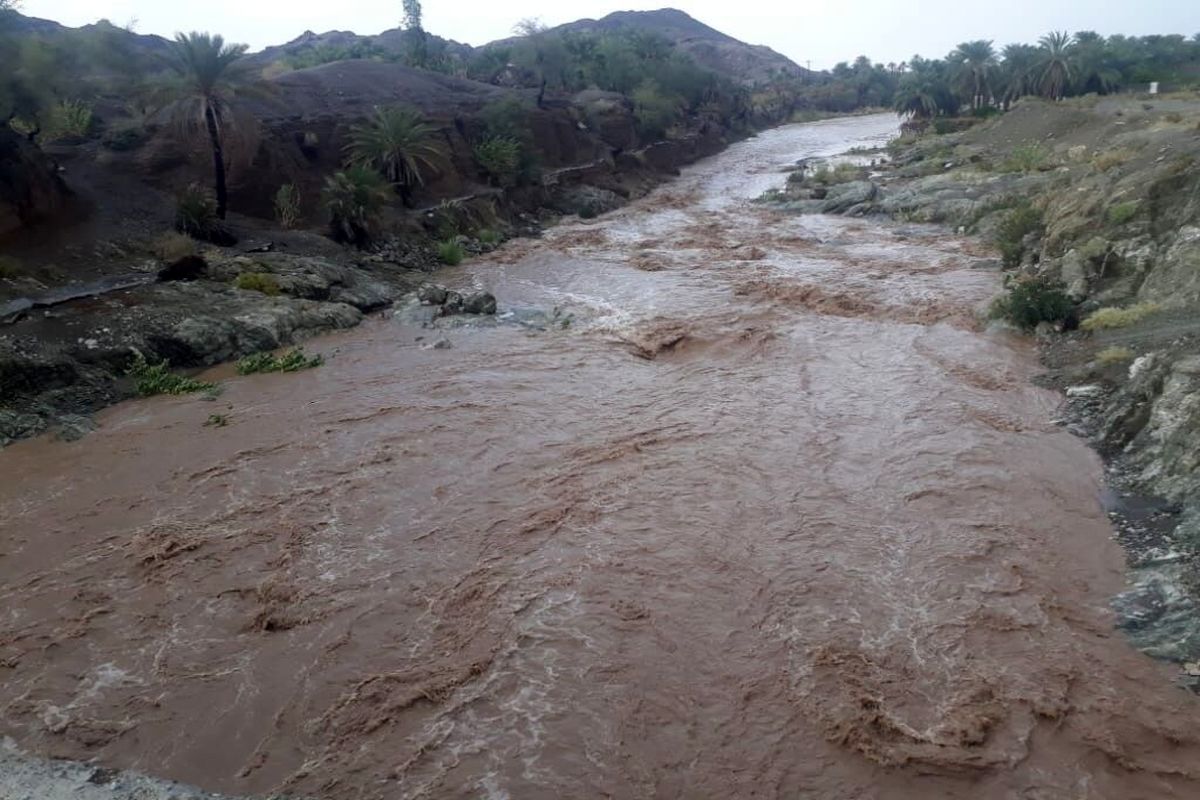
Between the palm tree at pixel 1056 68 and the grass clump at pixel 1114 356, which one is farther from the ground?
the palm tree at pixel 1056 68

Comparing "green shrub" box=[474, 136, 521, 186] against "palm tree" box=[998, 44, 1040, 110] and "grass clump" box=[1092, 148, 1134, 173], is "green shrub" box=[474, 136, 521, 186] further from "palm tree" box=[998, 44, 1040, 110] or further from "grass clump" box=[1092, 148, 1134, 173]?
"palm tree" box=[998, 44, 1040, 110]

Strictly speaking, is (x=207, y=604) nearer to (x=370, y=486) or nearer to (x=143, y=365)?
(x=370, y=486)

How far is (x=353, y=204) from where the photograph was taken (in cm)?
2712

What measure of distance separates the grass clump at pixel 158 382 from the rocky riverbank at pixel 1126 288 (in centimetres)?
1614

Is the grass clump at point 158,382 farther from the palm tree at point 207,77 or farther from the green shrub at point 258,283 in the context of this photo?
the palm tree at point 207,77

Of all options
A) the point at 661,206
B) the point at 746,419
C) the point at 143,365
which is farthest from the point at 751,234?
the point at 143,365

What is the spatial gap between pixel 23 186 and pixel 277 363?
10.5m

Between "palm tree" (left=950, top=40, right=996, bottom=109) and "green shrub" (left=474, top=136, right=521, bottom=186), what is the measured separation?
149ft

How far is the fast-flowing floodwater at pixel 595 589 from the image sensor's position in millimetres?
6848

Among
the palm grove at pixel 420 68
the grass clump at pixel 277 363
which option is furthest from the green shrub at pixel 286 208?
the grass clump at pixel 277 363

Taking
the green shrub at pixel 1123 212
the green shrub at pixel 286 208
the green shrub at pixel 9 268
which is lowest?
the green shrub at pixel 9 268

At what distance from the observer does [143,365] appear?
16625mm

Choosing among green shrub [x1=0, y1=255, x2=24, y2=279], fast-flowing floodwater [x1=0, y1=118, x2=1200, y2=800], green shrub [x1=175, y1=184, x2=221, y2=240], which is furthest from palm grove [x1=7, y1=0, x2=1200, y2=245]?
fast-flowing floodwater [x1=0, y1=118, x2=1200, y2=800]

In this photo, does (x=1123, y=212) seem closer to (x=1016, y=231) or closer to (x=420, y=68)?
(x=1016, y=231)
